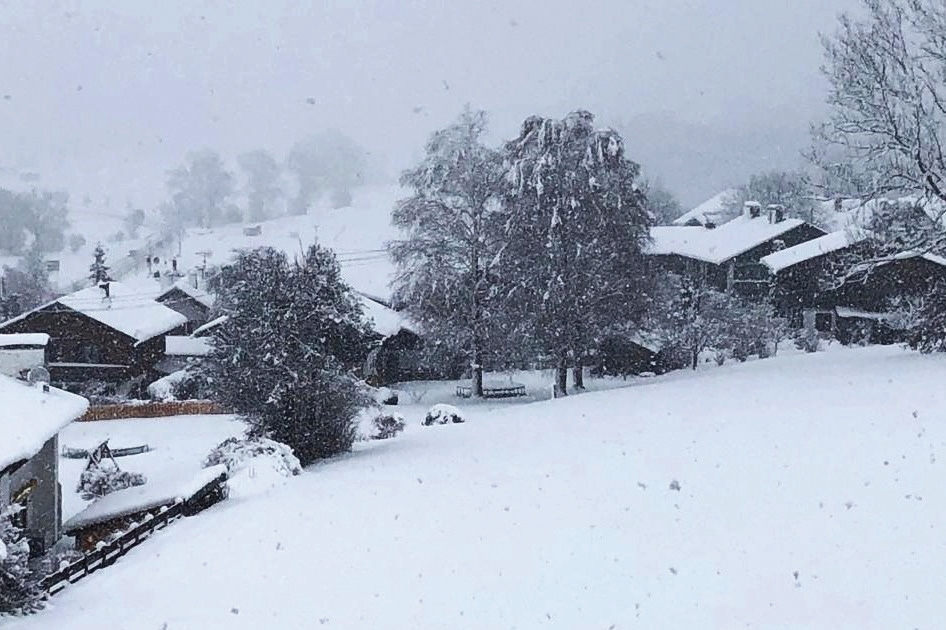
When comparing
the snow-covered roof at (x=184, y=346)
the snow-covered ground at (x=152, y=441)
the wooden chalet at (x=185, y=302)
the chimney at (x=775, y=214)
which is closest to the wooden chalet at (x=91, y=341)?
the snow-covered roof at (x=184, y=346)

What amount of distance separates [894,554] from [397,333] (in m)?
43.5

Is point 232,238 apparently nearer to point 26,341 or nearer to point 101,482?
point 26,341

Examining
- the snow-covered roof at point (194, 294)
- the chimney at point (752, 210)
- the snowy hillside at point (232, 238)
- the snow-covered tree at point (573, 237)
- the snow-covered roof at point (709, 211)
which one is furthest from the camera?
the snowy hillside at point (232, 238)

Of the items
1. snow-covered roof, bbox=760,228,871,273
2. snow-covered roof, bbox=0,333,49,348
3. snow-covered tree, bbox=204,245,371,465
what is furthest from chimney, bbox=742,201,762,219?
snow-covered roof, bbox=0,333,49,348

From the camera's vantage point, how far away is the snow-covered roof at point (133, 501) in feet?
63.6

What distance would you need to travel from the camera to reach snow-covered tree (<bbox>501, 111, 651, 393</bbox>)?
35.9 metres

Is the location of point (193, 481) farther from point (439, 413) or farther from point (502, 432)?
point (439, 413)

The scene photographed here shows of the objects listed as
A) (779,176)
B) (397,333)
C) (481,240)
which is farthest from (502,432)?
(779,176)

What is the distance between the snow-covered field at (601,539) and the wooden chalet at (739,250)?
45.7 metres

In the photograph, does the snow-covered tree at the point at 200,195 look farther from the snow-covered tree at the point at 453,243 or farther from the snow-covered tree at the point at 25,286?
the snow-covered tree at the point at 453,243

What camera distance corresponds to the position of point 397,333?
52.5 metres

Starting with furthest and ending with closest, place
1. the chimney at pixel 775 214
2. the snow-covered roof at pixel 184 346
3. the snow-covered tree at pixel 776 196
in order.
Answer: the snow-covered tree at pixel 776 196
the chimney at pixel 775 214
the snow-covered roof at pixel 184 346

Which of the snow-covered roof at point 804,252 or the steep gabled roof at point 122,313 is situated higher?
the snow-covered roof at point 804,252

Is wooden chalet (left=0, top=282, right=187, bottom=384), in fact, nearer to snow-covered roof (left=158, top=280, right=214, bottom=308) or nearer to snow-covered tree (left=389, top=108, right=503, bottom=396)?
snow-covered roof (left=158, top=280, right=214, bottom=308)
